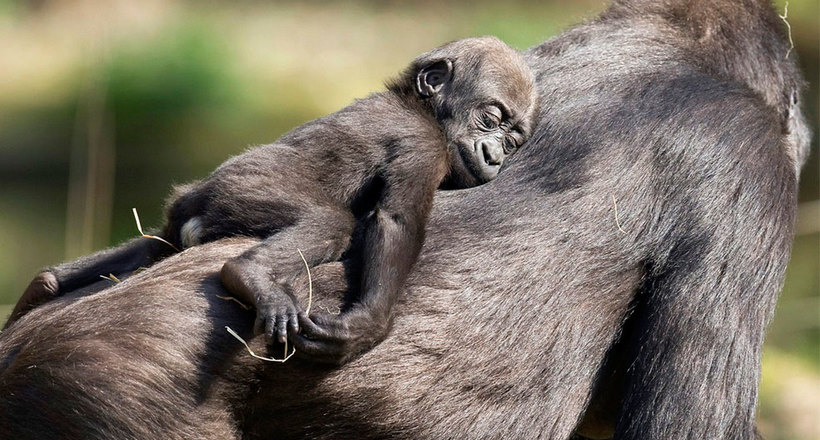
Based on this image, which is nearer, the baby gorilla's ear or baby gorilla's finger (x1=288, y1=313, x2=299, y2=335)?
baby gorilla's finger (x1=288, y1=313, x2=299, y2=335)

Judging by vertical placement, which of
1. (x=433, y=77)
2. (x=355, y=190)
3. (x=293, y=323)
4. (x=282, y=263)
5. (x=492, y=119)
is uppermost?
(x=433, y=77)

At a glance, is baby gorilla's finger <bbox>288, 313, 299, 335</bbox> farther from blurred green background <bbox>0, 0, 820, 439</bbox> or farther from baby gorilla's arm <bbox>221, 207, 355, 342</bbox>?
blurred green background <bbox>0, 0, 820, 439</bbox>

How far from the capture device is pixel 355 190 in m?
2.93

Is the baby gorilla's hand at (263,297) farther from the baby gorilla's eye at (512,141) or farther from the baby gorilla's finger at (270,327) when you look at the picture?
the baby gorilla's eye at (512,141)

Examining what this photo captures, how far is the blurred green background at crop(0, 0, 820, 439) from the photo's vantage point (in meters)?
8.29

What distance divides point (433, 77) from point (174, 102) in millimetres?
6465

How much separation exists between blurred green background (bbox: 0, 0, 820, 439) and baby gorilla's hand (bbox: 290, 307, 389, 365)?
5.33 metres

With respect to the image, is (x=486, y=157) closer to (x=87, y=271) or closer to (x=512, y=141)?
(x=512, y=141)

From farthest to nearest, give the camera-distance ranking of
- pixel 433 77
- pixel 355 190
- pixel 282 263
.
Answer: pixel 433 77 < pixel 355 190 < pixel 282 263

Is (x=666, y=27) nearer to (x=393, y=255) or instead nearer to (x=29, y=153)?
(x=393, y=255)

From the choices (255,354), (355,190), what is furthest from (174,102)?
(255,354)

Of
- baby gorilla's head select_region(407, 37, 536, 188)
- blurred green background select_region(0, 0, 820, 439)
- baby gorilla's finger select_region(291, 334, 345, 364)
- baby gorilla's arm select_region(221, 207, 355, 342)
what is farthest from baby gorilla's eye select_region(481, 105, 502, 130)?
blurred green background select_region(0, 0, 820, 439)

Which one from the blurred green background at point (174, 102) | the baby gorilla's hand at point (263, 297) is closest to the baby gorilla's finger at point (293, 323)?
the baby gorilla's hand at point (263, 297)

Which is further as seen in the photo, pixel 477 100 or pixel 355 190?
pixel 477 100
